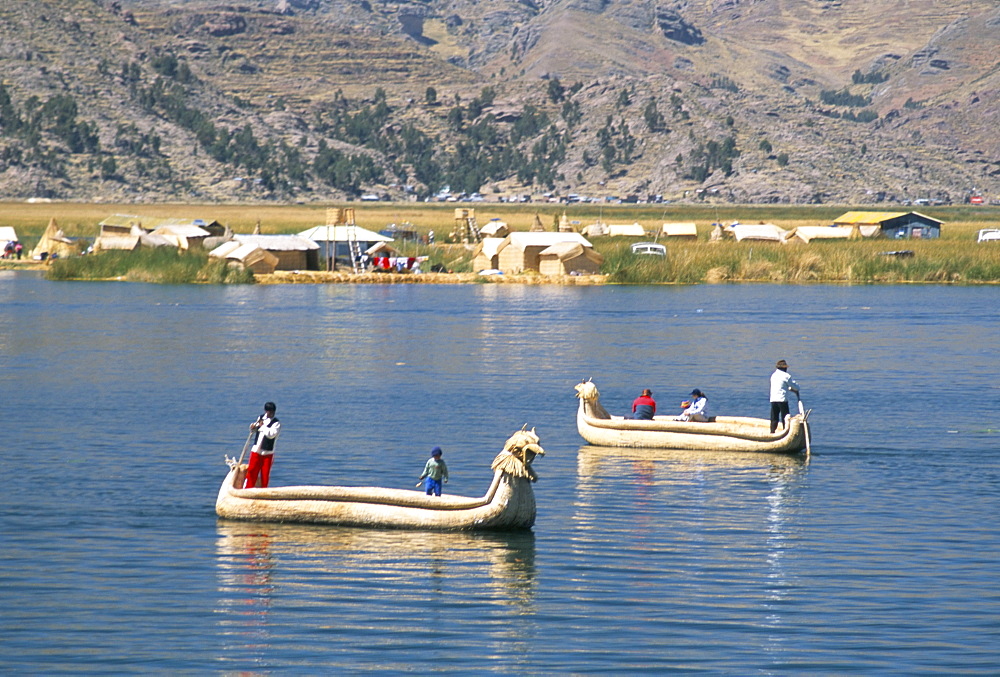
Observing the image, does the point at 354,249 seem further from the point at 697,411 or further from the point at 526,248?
the point at 697,411

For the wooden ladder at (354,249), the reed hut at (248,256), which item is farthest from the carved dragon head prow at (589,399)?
the wooden ladder at (354,249)

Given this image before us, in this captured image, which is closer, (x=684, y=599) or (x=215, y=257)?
(x=684, y=599)

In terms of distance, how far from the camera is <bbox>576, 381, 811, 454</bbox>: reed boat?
33.7 metres

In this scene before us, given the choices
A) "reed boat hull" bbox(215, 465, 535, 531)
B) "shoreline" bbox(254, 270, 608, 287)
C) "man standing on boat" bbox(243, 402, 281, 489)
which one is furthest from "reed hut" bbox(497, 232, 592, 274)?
"reed boat hull" bbox(215, 465, 535, 531)

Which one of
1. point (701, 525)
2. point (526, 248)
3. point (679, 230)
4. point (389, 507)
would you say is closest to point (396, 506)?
point (389, 507)

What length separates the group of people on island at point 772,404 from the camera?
33.0 meters

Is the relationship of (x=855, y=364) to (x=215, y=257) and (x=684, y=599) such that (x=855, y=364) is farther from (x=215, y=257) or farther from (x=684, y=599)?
(x=215, y=257)

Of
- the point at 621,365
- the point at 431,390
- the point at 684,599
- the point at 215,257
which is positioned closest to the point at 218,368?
the point at 431,390

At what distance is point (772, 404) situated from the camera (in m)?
33.8

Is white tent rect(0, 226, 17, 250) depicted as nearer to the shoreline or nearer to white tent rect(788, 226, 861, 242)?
the shoreline

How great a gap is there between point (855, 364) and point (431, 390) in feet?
60.3

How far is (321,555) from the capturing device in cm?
2370

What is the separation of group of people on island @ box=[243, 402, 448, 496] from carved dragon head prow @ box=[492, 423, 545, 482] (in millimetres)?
1888

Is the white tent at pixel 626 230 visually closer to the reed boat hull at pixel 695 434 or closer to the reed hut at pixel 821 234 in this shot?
the reed hut at pixel 821 234
